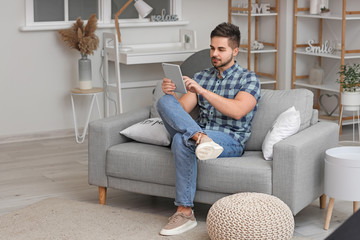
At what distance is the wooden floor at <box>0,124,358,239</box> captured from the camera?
364cm

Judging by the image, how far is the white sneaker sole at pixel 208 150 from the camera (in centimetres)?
321

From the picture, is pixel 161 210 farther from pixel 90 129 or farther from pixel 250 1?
pixel 250 1

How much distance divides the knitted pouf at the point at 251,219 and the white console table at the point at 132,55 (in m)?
2.63

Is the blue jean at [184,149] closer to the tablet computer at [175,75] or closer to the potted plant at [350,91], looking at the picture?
the tablet computer at [175,75]

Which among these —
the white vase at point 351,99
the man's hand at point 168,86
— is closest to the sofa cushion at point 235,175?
the man's hand at point 168,86

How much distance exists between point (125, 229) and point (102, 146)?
56 centimetres

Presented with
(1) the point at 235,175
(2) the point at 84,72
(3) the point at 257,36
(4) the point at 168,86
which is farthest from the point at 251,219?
(3) the point at 257,36

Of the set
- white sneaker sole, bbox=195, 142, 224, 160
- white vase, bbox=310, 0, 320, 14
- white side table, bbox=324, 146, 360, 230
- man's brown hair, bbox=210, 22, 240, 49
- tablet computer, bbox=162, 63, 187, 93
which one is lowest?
white side table, bbox=324, 146, 360, 230

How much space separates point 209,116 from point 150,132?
1.17 ft

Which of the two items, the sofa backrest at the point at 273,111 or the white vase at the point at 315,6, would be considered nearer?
the sofa backrest at the point at 273,111

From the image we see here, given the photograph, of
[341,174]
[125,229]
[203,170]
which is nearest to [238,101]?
[203,170]

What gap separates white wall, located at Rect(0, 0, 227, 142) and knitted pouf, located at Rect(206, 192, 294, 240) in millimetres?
3042

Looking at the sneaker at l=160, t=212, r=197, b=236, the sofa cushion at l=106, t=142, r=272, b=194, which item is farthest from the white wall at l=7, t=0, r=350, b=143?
the sneaker at l=160, t=212, r=197, b=236

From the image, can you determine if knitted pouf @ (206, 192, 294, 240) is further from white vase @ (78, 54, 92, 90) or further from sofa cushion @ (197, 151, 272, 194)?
white vase @ (78, 54, 92, 90)
